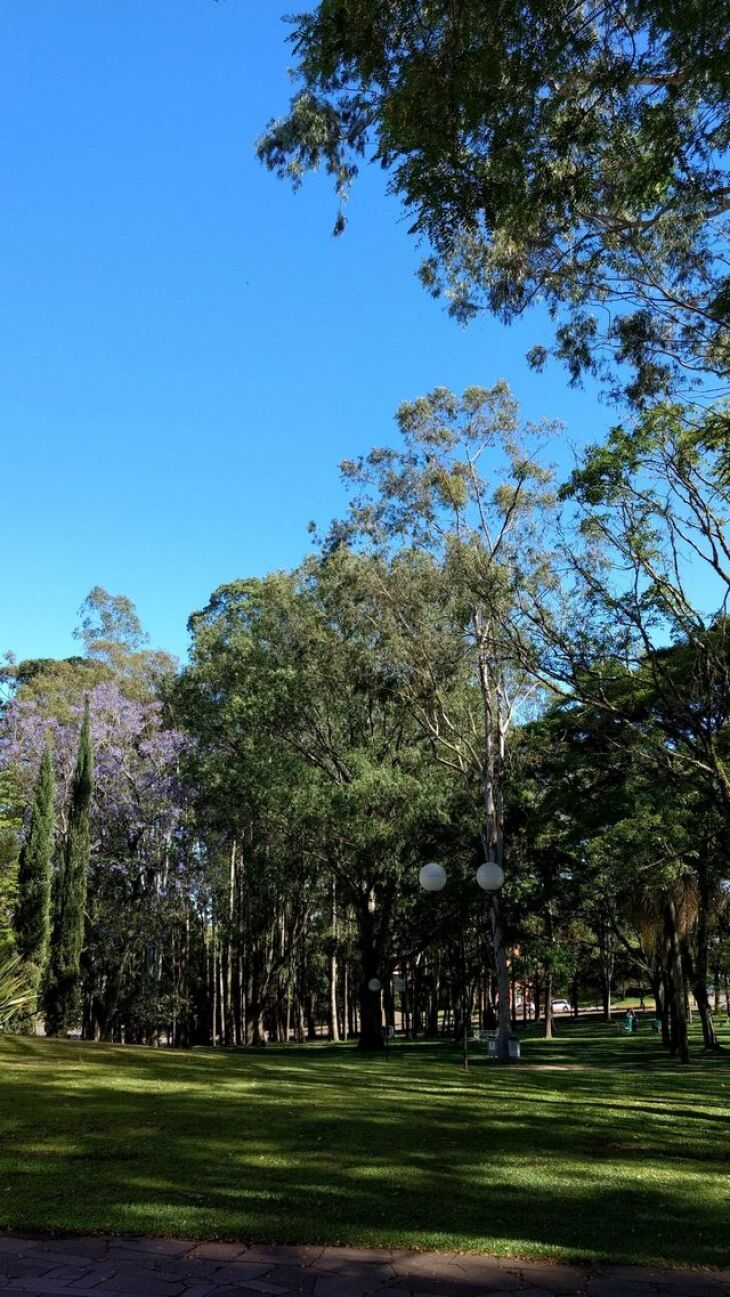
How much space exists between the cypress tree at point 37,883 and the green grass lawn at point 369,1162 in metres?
6.38

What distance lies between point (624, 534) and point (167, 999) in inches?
863

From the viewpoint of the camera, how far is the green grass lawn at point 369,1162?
445 cm

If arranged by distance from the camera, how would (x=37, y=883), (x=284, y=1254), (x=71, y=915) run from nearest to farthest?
(x=284, y=1254)
(x=37, y=883)
(x=71, y=915)

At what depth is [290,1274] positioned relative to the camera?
380 cm

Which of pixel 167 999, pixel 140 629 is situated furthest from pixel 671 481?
pixel 140 629

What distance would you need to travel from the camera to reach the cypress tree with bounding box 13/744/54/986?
17562 millimetres

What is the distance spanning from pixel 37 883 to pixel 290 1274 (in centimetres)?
1570

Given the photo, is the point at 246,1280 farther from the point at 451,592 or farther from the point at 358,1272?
the point at 451,592

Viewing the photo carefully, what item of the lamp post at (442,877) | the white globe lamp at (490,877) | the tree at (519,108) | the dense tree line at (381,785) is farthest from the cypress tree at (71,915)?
the tree at (519,108)

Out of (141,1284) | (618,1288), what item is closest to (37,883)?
(141,1284)

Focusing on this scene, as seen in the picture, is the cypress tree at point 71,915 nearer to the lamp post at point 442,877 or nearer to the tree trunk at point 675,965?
the lamp post at point 442,877

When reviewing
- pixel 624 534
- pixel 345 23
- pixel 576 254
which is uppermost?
pixel 576 254

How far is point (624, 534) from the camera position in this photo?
33.3ft

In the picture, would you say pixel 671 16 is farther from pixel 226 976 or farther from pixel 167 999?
pixel 226 976
